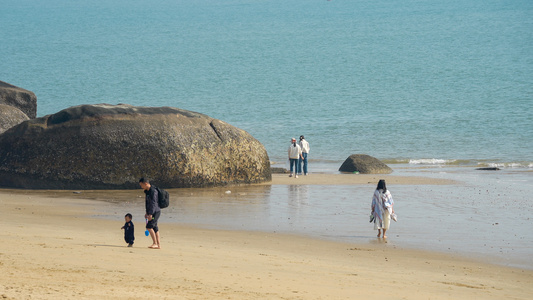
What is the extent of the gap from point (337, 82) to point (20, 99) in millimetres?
70964

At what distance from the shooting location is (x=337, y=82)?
95.1m

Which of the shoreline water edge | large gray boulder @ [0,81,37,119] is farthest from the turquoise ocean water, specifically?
the shoreline water edge

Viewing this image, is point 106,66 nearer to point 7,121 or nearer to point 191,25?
point 191,25

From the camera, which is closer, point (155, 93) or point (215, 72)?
point (155, 93)

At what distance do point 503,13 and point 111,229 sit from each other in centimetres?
13924

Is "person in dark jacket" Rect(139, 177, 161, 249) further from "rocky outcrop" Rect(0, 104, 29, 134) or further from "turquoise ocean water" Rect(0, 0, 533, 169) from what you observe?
"turquoise ocean water" Rect(0, 0, 533, 169)

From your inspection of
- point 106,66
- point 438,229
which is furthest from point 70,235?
→ point 106,66

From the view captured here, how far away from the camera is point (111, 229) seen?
13562 millimetres

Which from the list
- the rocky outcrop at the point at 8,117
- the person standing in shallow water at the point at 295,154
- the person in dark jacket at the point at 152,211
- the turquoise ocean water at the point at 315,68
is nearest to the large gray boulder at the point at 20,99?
the rocky outcrop at the point at 8,117

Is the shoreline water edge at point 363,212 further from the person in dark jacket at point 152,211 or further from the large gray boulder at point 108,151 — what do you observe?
the person in dark jacket at point 152,211

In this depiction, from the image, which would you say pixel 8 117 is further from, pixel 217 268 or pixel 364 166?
pixel 217 268

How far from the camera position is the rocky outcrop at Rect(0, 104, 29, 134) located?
76.0ft

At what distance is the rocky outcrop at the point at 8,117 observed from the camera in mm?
23172

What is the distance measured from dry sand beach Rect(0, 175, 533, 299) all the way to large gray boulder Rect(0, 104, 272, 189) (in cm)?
474
